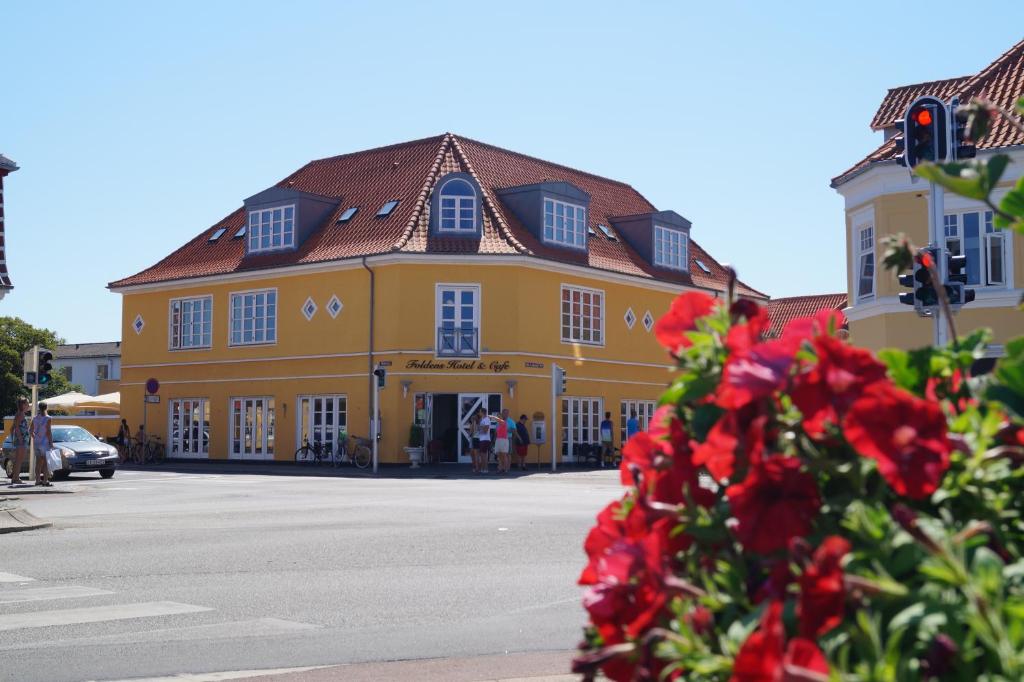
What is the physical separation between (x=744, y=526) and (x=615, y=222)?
44.9m

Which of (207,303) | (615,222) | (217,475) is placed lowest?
(217,475)

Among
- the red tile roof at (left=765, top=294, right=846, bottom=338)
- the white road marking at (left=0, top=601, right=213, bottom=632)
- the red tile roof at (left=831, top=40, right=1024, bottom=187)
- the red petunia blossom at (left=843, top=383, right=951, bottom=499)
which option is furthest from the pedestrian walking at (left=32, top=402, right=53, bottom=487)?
the red tile roof at (left=765, top=294, right=846, bottom=338)

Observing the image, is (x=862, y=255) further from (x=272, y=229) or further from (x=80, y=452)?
(x=272, y=229)

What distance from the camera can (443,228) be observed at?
39.2 meters

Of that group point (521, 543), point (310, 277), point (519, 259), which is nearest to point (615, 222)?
point (519, 259)

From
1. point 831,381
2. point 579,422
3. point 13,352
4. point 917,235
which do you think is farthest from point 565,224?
point 13,352

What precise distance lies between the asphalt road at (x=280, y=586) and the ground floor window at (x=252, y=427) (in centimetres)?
2176

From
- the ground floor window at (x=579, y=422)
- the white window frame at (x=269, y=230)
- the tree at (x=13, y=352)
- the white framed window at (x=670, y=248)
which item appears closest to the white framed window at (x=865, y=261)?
the ground floor window at (x=579, y=422)

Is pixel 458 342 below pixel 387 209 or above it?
below

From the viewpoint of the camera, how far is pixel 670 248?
46.4 meters

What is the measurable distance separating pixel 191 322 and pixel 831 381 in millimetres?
44719

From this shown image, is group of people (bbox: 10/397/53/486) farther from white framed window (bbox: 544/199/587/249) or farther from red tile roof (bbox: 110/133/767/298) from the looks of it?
white framed window (bbox: 544/199/587/249)

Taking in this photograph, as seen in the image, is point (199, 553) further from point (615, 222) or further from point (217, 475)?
point (615, 222)

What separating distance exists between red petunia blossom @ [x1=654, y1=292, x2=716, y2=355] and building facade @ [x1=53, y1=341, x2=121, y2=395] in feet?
308
